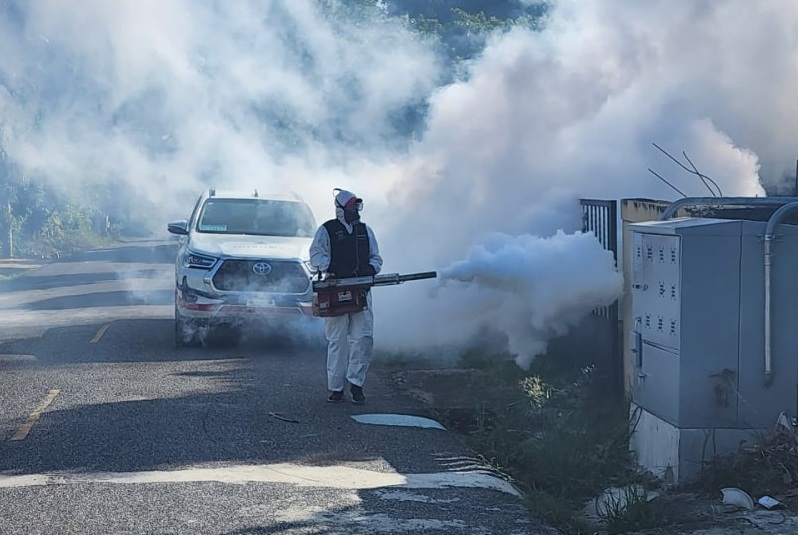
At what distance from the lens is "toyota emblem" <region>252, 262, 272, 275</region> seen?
528 inches

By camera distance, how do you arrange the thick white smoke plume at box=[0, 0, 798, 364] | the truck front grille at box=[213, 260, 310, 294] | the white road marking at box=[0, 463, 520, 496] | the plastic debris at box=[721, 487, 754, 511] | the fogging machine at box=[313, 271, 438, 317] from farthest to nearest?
the thick white smoke plume at box=[0, 0, 798, 364], the truck front grille at box=[213, 260, 310, 294], the fogging machine at box=[313, 271, 438, 317], the white road marking at box=[0, 463, 520, 496], the plastic debris at box=[721, 487, 754, 511]

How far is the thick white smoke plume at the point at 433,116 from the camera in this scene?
567 inches

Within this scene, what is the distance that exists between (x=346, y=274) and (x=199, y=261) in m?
3.70

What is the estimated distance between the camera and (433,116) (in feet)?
62.2

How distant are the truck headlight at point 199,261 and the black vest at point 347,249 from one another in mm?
3441

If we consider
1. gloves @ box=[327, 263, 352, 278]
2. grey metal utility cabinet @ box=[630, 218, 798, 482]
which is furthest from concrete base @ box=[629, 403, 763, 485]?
gloves @ box=[327, 263, 352, 278]

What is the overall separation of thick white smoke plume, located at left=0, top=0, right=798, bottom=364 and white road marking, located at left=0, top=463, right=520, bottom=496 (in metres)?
3.08

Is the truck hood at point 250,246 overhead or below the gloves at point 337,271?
overhead

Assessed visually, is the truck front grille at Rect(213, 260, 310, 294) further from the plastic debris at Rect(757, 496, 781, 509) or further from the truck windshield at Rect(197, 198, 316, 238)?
the plastic debris at Rect(757, 496, 781, 509)

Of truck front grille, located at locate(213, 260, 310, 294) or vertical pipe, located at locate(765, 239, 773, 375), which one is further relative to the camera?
truck front grille, located at locate(213, 260, 310, 294)

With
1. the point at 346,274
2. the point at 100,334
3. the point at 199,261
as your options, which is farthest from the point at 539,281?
the point at 100,334

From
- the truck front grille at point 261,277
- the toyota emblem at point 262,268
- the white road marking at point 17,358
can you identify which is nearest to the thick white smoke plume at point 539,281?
the truck front grille at point 261,277

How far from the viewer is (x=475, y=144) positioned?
17438mm

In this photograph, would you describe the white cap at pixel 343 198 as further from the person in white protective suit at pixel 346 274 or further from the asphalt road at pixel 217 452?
the asphalt road at pixel 217 452
